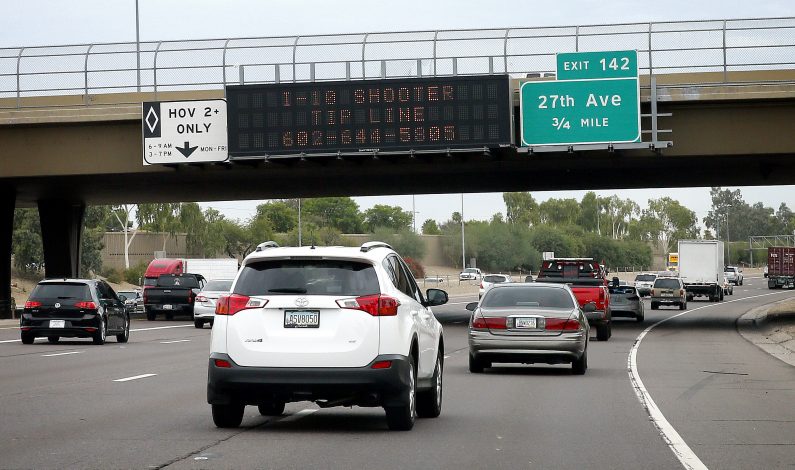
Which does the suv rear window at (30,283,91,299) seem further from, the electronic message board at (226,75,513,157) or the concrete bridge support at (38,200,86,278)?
the concrete bridge support at (38,200,86,278)

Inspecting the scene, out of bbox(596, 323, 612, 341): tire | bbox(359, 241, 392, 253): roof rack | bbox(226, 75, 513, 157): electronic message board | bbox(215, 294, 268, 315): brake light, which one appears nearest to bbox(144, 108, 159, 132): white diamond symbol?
bbox(226, 75, 513, 157): electronic message board

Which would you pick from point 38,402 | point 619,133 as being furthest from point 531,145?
point 38,402

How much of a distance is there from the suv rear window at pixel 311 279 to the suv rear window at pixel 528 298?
32.8 feet

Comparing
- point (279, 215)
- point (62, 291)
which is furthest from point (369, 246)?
point (279, 215)

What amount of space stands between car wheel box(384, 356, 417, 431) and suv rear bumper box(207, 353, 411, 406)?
0.12 metres

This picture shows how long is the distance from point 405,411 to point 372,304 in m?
1.16

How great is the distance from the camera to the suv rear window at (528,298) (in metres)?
22.3

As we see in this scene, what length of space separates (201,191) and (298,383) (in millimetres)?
41797

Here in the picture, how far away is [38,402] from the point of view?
16.0m

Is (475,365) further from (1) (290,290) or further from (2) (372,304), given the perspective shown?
(1) (290,290)

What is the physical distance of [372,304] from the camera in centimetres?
1227

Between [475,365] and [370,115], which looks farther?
[370,115]

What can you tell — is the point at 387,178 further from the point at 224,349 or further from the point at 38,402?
the point at 224,349

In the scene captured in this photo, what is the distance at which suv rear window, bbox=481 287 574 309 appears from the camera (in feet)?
73.1
